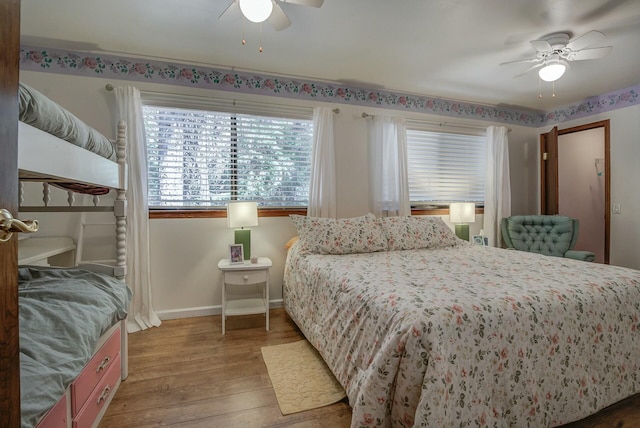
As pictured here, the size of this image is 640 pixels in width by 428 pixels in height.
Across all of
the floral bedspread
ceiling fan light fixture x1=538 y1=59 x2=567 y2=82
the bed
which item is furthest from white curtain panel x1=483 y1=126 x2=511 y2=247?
the floral bedspread

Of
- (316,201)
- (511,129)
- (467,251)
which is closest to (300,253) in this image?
(316,201)

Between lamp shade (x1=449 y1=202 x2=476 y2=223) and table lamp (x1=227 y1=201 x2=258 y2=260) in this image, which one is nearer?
table lamp (x1=227 y1=201 x2=258 y2=260)

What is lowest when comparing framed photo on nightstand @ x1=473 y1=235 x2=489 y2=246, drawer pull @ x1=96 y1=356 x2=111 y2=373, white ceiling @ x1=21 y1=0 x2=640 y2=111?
drawer pull @ x1=96 y1=356 x2=111 y2=373

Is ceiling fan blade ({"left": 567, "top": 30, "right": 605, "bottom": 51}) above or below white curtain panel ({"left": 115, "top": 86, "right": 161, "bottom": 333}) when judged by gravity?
above

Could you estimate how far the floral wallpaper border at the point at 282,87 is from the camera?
8.45ft

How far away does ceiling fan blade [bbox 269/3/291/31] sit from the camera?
1798mm

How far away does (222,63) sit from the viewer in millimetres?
2859

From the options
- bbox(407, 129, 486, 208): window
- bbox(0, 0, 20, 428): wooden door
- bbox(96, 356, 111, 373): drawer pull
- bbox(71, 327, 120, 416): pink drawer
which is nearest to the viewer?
bbox(0, 0, 20, 428): wooden door

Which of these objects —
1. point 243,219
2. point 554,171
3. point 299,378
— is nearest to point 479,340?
point 299,378

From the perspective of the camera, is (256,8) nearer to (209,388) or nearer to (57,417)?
(57,417)

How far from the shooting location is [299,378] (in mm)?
1851

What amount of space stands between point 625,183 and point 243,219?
13.8 feet

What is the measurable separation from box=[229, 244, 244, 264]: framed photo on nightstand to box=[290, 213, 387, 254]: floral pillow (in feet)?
1.83

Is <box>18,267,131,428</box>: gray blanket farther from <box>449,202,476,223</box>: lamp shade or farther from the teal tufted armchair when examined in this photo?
the teal tufted armchair
